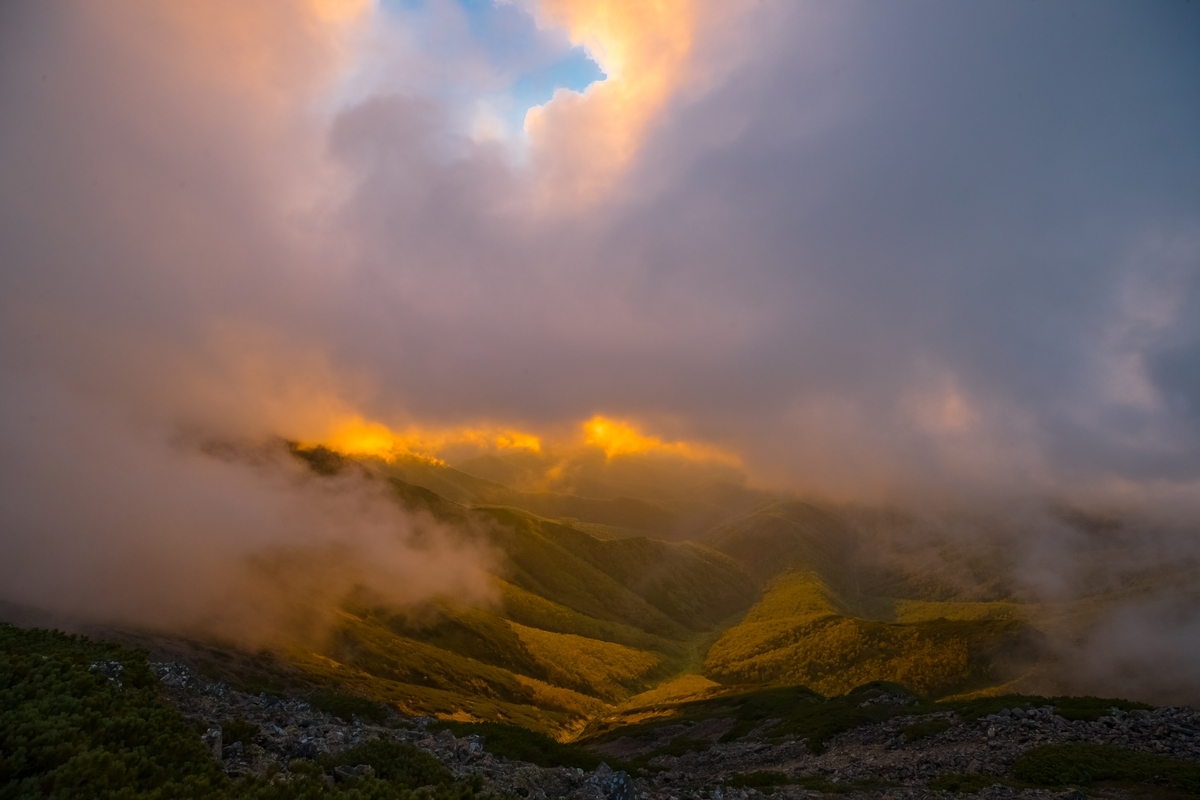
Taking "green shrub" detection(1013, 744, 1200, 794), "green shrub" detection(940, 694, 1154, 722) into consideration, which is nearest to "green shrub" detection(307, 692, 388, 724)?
"green shrub" detection(1013, 744, 1200, 794)

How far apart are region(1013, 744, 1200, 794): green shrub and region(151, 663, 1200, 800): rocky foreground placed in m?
1.60

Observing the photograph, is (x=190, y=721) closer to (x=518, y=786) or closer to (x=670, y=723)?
(x=518, y=786)

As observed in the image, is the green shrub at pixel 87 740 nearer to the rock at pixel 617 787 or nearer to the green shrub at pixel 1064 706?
the rock at pixel 617 787

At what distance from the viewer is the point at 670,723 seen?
552 feet

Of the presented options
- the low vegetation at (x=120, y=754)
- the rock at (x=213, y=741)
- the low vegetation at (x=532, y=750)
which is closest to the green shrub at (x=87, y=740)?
the low vegetation at (x=120, y=754)

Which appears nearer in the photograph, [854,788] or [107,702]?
[107,702]

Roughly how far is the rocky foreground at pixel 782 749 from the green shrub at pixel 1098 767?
1599 mm

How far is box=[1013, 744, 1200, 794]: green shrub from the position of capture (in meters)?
37.7

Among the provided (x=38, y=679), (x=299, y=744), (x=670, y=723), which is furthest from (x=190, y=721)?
(x=670, y=723)

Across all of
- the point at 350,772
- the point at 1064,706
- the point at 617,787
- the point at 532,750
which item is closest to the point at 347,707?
the point at 532,750

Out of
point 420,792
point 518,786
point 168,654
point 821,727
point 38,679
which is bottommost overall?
point 168,654

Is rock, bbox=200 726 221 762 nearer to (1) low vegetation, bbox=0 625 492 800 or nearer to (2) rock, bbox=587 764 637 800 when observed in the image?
(1) low vegetation, bbox=0 625 492 800

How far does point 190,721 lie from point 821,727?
8075 cm

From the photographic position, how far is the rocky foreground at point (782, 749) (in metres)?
27.3
